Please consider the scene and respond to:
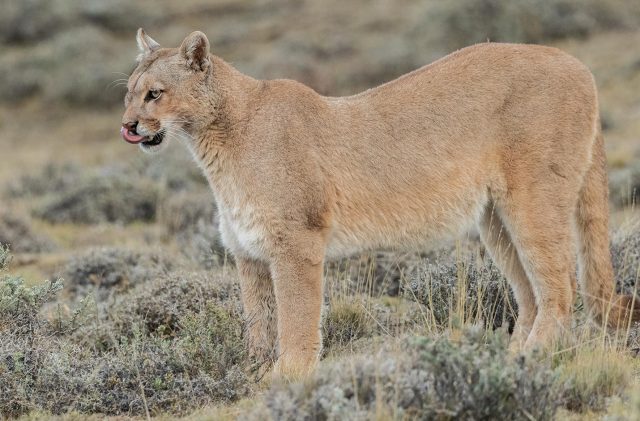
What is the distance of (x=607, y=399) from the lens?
496cm

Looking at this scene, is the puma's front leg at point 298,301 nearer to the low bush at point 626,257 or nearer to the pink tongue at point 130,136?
the pink tongue at point 130,136

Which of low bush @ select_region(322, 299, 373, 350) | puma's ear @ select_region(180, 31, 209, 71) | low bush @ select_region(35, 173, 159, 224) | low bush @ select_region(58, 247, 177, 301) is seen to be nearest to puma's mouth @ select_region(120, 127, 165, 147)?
puma's ear @ select_region(180, 31, 209, 71)

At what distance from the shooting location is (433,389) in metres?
4.48

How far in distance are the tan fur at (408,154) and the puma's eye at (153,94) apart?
33 mm

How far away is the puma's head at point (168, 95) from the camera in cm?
607

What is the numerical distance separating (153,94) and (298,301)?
5.54 feet

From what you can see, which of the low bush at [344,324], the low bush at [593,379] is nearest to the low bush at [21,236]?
the low bush at [344,324]

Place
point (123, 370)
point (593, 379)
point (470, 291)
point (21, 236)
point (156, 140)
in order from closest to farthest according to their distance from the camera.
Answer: point (593, 379), point (123, 370), point (156, 140), point (470, 291), point (21, 236)

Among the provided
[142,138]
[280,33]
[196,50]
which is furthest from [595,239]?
[280,33]

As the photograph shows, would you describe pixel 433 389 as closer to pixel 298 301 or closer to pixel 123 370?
pixel 298 301

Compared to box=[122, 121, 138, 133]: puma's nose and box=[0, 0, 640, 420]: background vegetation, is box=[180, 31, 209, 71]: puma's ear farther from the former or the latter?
box=[0, 0, 640, 420]: background vegetation

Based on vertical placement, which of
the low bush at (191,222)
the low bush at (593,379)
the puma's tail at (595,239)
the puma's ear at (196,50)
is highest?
the puma's ear at (196,50)

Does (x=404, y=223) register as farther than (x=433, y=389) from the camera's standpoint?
Yes

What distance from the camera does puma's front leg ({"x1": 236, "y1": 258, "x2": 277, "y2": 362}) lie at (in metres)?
6.34
